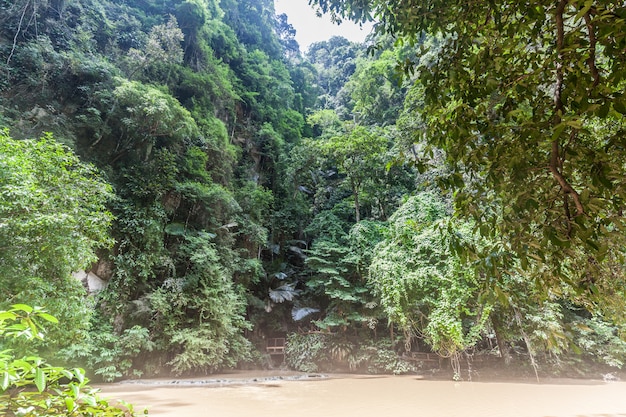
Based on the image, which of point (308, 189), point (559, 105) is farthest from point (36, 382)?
point (308, 189)

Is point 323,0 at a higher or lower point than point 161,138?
lower

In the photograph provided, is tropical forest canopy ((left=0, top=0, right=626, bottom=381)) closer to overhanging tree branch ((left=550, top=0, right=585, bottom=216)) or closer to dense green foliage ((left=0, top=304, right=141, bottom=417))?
overhanging tree branch ((left=550, top=0, right=585, bottom=216))

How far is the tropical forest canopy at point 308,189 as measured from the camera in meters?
1.24

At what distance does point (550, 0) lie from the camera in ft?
3.66

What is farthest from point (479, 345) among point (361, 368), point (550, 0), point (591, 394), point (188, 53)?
point (188, 53)

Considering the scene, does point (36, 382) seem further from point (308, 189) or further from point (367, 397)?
point (308, 189)

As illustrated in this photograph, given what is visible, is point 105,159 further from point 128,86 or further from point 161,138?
point 128,86

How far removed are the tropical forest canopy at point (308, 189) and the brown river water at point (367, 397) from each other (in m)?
0.92

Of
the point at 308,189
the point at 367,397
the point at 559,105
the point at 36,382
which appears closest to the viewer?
the point at 36,382

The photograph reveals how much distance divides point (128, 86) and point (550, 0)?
8.64m

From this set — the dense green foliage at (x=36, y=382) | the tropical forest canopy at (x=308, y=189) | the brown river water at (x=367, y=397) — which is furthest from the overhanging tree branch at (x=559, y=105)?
the brown river water at (x=367, y=397)

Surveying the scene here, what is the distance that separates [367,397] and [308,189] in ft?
30.1

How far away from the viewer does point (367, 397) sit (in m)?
6.05

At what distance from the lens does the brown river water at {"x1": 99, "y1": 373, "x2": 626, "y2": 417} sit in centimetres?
489
